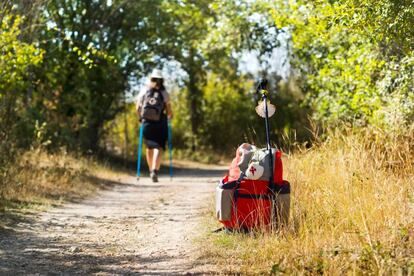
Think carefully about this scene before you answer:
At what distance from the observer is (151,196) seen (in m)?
10.8

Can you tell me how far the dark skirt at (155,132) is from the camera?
39.1 ft

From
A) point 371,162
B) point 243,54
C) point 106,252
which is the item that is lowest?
point 106,252

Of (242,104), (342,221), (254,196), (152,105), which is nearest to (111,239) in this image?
(254,196)

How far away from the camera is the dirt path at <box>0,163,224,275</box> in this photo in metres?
5.71

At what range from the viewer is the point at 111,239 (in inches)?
273

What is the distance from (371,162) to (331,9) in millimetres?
1758

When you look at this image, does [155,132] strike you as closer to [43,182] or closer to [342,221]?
[43,182]

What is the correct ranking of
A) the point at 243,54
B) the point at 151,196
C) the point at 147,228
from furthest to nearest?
1. the point at 243,54
2. the point at 151,196
3. the point at 147,228

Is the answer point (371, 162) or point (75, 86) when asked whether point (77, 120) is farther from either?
point (371, 162)

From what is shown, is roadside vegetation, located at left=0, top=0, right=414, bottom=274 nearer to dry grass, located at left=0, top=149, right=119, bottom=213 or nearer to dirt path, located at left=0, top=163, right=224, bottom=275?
dry grass, located at left=0, top=149, right=119, bottom=213

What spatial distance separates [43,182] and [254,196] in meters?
5.32

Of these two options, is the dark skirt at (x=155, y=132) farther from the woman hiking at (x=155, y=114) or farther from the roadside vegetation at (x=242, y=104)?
the roadside vegetation at (x=242, y=104)

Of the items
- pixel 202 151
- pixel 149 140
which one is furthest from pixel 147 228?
pixel 202 151

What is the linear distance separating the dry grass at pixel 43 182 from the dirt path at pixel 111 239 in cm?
45
